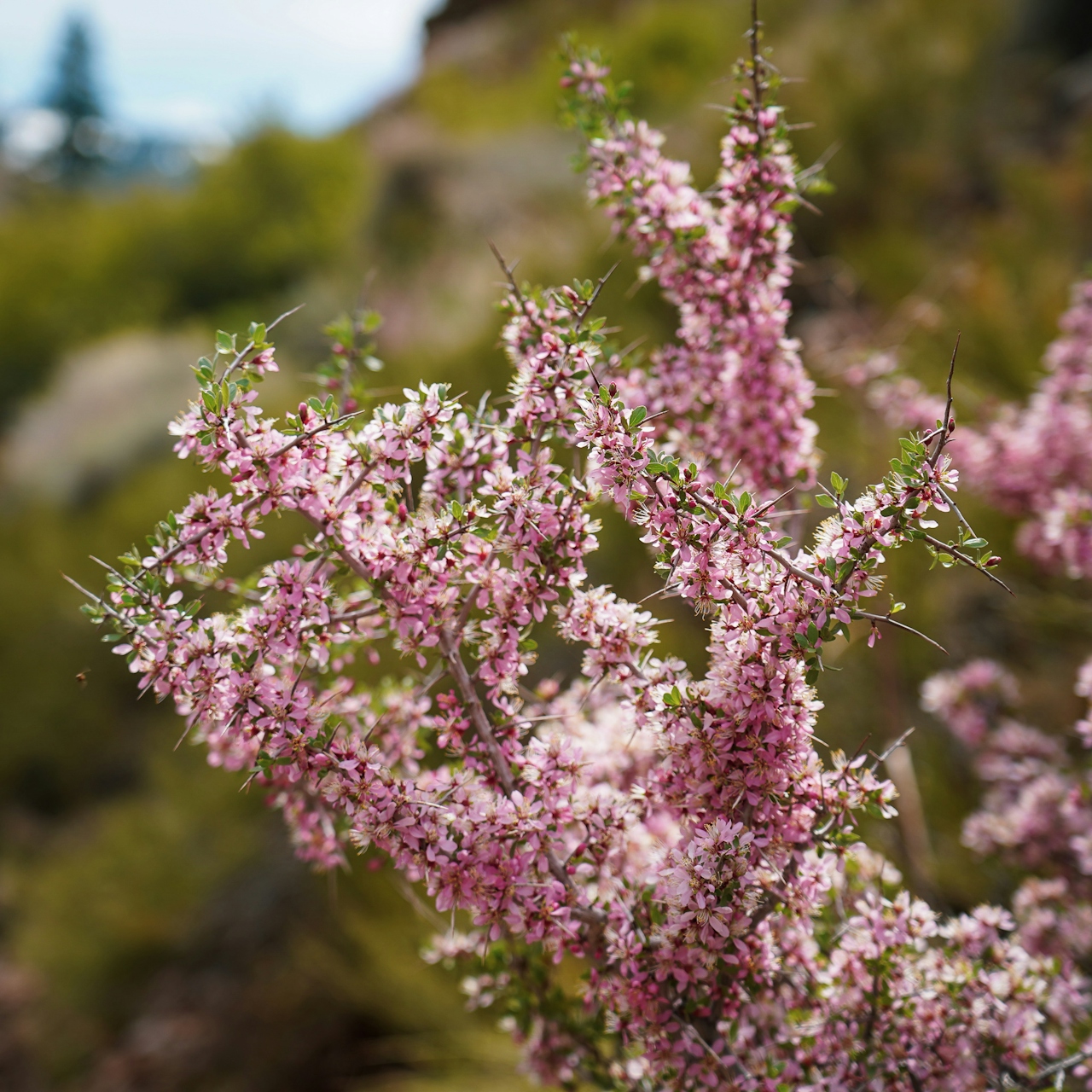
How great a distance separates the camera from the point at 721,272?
48.2 inches

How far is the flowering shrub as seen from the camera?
87 centimetres

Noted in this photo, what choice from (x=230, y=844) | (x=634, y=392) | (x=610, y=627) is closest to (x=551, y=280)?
(x=230, y=844)

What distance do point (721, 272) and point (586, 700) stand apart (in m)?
0.62

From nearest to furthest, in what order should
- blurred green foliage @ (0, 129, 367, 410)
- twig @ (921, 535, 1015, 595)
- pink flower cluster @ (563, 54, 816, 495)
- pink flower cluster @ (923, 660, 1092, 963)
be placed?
twig @ (921, 535, 1015, 595), pink flower cluster @ (563, 54, 816, 495), pink flower cluster @ (923, 660, 1092, 963), blurred green foliage @ (0, 129, 367, 410)

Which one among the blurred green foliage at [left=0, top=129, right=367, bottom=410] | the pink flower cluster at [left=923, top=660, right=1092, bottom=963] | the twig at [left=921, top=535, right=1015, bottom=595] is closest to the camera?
the twig at [left=921, top=535, right=1015, bottom=595]

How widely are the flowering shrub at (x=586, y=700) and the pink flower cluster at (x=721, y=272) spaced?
2 centimetres

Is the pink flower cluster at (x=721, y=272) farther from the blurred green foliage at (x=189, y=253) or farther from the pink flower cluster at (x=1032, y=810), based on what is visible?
the blurred green foliage at (x=189, y=253)

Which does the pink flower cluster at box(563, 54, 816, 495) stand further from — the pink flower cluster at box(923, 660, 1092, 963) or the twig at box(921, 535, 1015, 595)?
the pink flower cluster at box(923, 660, 1092, 963)

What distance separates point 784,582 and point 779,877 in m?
0.30

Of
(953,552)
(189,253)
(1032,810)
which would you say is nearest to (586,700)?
(953,552)

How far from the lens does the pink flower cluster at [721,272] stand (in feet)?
3.92

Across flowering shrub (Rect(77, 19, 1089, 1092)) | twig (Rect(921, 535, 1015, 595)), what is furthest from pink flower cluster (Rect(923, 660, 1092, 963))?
twig (Rect(921, 535, 1015, 595))

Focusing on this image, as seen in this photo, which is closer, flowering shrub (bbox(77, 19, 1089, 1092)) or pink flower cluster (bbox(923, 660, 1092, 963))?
flowering shrub (bbox(77, 19, 1089, 1092))

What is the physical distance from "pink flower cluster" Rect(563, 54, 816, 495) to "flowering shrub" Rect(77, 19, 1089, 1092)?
0.02 metres
